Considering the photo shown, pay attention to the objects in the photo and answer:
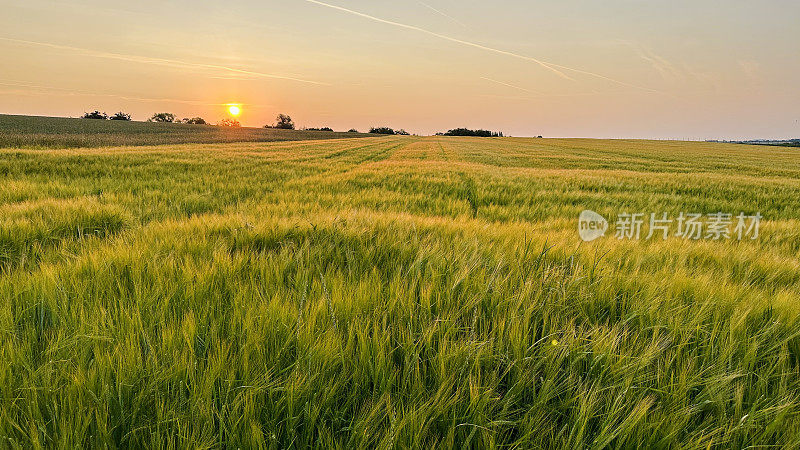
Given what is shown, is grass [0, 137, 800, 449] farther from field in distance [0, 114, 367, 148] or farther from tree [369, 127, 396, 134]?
tree [369, 127, 396, 134]

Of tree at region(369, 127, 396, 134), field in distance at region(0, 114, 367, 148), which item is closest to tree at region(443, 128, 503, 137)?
tree at region(369, 127, 396, 134)

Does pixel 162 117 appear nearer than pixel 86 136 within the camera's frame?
No

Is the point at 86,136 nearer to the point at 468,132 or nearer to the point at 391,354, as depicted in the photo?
the point at 391,354

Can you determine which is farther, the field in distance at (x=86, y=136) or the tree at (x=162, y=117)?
the tree at (x=162, y=117)

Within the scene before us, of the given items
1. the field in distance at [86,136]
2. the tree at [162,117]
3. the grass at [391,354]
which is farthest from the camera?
the tree at [162,117]

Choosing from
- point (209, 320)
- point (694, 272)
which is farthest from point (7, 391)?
point (694, 272)

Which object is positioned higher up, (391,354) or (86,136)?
(86,136)

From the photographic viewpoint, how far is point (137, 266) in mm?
1562

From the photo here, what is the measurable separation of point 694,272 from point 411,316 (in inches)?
72.3

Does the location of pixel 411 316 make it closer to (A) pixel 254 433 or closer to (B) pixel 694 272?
(A) pixel 254 433

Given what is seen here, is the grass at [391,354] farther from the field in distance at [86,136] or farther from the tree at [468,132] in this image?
the tree at [468,132]

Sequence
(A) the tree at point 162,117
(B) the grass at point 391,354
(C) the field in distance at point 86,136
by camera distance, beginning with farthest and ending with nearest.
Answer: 1. (A) the tree at point 162,117
2. (C) the field in distance at point 86,136
3. (B) the grass at point 391,354

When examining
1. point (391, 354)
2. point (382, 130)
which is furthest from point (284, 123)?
point (391, 354)

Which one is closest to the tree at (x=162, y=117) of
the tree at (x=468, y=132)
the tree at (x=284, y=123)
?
the tree at (x=284, y=123)
